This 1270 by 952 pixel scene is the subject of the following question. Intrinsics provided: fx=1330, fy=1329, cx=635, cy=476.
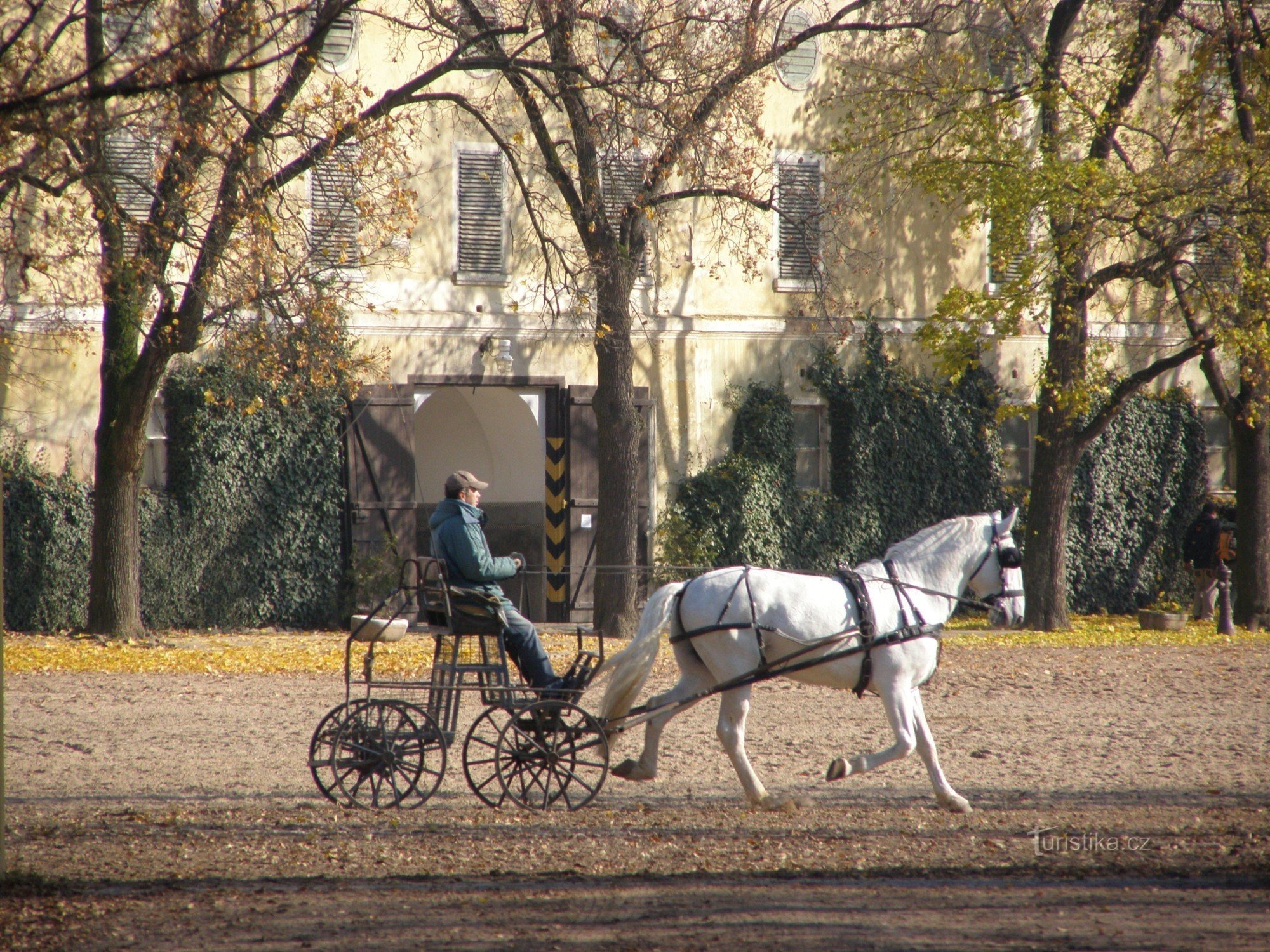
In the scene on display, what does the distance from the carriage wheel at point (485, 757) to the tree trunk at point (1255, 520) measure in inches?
523

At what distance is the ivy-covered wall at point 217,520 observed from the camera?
17594 millimetres

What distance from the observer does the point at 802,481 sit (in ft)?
71.4

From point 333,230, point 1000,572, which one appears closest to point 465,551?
point 1000,572

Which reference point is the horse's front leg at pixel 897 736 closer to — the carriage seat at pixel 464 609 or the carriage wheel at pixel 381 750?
the carriage seat at pixel 464 609

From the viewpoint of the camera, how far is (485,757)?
10375mm

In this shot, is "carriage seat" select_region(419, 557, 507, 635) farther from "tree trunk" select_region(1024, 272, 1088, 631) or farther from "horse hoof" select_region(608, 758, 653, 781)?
"tree trunk" select_region(1024, 272, 1088, 631)

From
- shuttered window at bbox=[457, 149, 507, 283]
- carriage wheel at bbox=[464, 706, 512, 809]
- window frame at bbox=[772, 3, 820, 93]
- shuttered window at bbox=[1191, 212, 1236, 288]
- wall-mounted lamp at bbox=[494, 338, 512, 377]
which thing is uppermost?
window frame at bbox=[772, 3, 820, 93]

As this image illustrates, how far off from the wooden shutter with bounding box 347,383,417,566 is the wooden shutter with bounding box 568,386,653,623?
2391mm

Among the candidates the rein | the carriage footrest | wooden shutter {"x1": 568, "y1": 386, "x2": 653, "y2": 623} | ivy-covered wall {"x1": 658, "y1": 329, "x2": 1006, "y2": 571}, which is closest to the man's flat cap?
the carriage footrest

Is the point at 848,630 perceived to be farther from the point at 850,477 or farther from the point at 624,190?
the point at 624,190

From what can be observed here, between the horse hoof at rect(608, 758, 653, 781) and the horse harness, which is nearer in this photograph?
the horse harness

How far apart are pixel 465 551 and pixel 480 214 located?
1314 cm

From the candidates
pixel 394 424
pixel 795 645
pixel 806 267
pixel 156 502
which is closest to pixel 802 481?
pixel 806 267

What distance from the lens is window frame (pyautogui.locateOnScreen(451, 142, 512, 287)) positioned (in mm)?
19969
